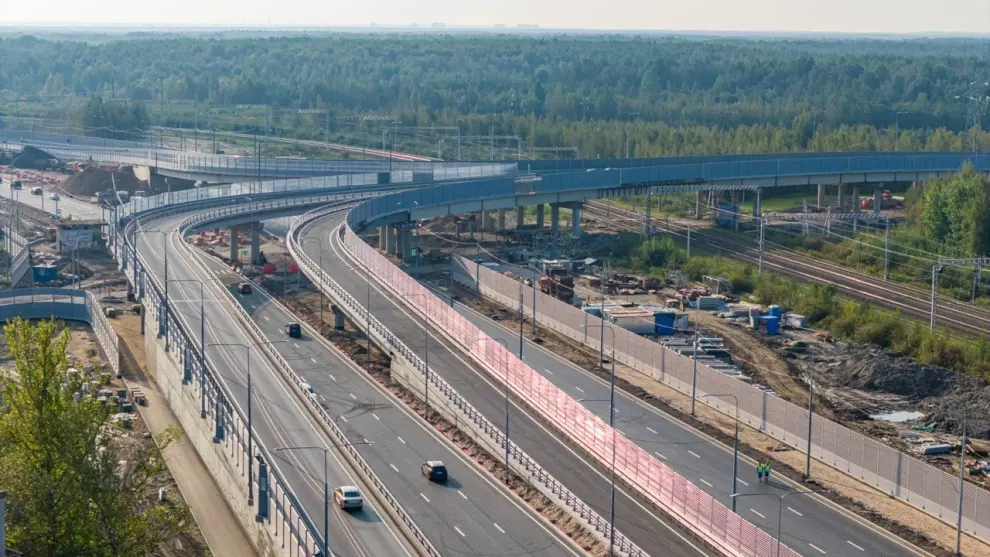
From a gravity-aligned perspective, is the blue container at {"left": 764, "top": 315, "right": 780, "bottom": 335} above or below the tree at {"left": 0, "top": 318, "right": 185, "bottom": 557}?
below

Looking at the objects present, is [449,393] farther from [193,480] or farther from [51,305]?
[51,305]

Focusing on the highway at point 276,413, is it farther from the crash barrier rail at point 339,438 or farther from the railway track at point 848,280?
the railway track at point 848,280

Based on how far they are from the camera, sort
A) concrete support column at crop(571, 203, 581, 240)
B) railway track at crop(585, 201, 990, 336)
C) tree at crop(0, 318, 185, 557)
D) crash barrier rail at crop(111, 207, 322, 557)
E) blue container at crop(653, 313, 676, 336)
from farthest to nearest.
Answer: concrete support column at crop(571, 203, 581, 240), railway track at crop(585, 201, 990, 336), blue container at crop(653, 313, 676, 336), crash barrier rail at crop(111, 207, 322, 557), tree at crop(0, 318, 185, 557)

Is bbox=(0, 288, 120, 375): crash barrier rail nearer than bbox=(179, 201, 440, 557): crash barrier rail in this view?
No

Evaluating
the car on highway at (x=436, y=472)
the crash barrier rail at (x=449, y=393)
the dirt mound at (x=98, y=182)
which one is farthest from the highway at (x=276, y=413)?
the dirt mound at (x=98, y=182)

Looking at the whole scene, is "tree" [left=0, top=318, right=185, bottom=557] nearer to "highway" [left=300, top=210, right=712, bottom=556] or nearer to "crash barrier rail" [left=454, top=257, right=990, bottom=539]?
"highway" [left=300, top=210, right=712, bottom=556]

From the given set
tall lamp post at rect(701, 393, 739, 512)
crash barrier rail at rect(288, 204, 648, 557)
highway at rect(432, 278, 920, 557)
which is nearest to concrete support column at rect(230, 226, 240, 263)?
crash barrier rail at rect(288, 204, 648, 557)

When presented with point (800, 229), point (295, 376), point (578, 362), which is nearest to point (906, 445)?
point (578, 362)
